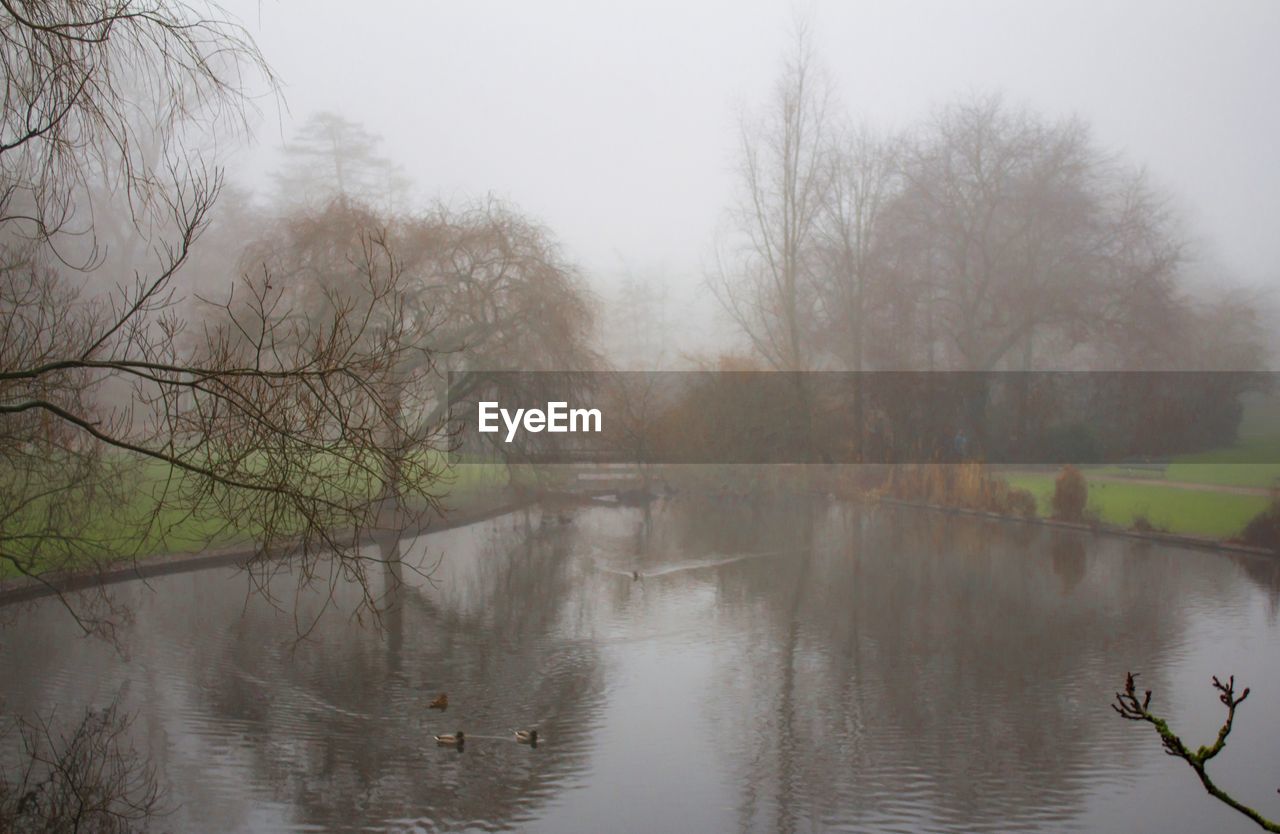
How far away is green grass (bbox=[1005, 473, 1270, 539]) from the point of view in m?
18.8

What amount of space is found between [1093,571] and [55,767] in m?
14.3

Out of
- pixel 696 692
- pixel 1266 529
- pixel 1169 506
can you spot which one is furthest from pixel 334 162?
pixel 696 692

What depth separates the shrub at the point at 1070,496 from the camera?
21406mm

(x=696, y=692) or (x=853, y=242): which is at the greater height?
(x=853, y=242)

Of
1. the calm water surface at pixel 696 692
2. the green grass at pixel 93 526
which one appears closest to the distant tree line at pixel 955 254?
the calm water surface at pixel 696 692

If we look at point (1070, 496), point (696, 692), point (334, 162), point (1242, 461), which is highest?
point (334, 162)

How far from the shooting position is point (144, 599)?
13594 millimetres

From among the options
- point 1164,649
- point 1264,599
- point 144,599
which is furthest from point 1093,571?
point 144,599

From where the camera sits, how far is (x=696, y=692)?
962cm

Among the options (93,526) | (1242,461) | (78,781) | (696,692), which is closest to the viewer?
(78,781)

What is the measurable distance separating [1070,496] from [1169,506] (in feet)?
6.06

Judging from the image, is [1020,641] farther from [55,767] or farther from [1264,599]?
[55,767]

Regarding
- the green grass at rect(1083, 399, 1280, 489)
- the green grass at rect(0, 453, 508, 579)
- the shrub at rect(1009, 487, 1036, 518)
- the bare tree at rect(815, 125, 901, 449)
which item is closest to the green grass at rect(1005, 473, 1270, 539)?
the shrub at rect(1009, 487, 1036, 518)

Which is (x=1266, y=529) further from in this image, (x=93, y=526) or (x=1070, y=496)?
(x=93, y=526)
